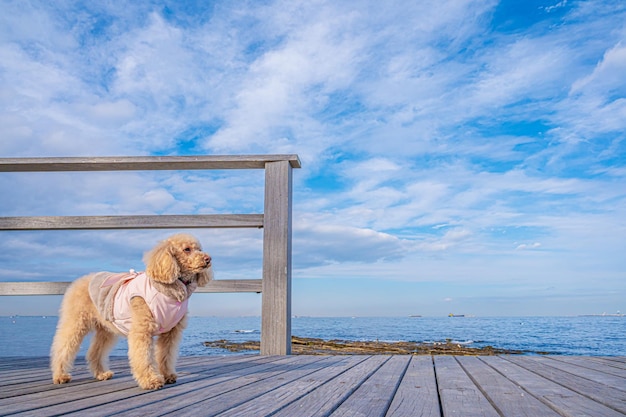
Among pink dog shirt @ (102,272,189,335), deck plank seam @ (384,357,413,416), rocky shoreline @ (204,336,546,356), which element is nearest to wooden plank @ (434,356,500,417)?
deck plank seam @ (384,357,413,416)

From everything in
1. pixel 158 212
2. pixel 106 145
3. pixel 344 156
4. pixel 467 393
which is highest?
pixel 344 156

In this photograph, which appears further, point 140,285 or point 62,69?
point 62,69

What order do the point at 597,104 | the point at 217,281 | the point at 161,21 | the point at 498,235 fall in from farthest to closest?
the point at 498,235
the point at 597,104
the point at 161,21
the point at 217,281

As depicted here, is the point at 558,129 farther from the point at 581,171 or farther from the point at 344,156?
the point at 344,156

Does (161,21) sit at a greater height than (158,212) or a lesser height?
greater

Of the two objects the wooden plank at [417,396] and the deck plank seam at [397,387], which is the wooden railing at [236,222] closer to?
the deck plank seam at [397,387]

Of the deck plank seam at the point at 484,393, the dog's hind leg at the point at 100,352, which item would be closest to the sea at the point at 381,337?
the dog's hind leg at the point at 100,352

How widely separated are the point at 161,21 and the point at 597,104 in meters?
10.5

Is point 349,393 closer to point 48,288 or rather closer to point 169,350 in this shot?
point 169,350

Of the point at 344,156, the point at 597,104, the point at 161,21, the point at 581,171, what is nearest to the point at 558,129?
the point at 597,104

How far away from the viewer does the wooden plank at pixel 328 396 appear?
142 cm

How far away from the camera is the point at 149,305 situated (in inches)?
89.9

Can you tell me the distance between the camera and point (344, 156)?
10289mm

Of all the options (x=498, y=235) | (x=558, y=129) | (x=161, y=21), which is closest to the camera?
(x=161, y=21)
